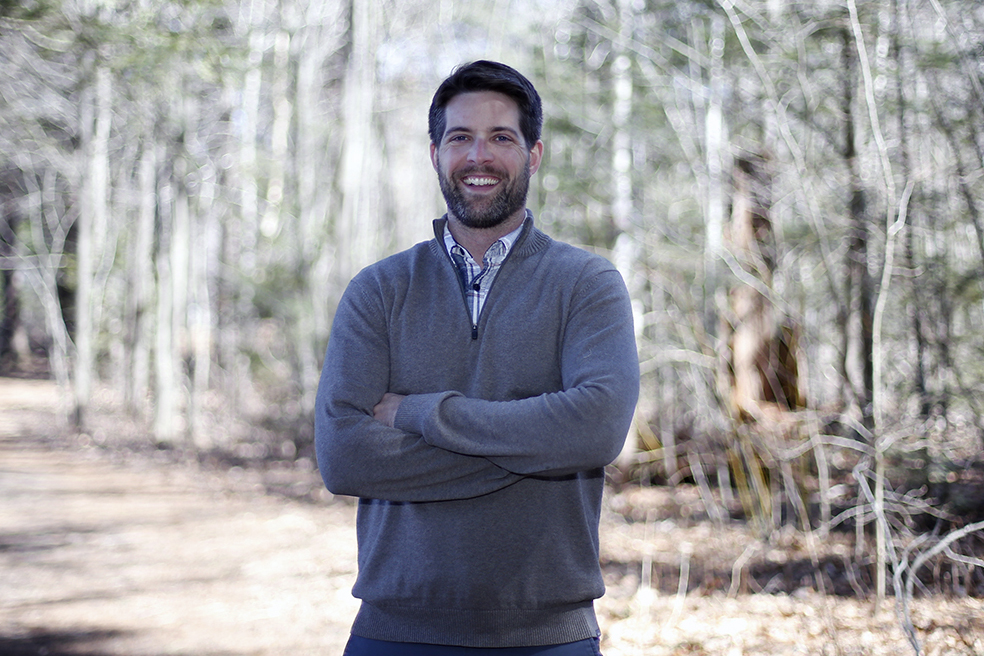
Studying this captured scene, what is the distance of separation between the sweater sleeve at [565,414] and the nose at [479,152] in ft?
1.39

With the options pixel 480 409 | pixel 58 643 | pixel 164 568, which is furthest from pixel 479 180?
pixel 164 568

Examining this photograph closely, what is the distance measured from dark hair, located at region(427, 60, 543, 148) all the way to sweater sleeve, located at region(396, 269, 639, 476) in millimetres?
477

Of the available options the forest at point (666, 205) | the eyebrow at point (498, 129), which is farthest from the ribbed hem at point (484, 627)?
the forest at point (666, 205)

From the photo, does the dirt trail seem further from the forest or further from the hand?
the hand

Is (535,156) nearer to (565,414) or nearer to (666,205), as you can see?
(565,414)

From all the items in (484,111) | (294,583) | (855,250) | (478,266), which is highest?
(855,250)

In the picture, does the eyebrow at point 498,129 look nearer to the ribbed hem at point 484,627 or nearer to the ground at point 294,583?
the ribbed hem at point 484,627

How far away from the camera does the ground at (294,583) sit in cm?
548

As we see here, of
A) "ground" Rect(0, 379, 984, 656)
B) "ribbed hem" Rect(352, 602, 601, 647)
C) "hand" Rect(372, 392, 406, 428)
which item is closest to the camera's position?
"ribbed hem" Rect(352, 602, 601, 647)

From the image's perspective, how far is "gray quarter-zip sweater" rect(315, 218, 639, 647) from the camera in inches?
80.7

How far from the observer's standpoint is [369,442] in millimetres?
2217

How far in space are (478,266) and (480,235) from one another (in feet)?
0.26

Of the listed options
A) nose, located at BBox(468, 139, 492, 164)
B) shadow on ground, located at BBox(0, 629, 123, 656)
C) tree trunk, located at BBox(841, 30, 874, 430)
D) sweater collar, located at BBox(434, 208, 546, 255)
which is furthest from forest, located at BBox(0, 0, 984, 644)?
shadow on ground, located at BBox(0, 629, 123, 656)

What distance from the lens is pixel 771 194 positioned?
8.38 metres
